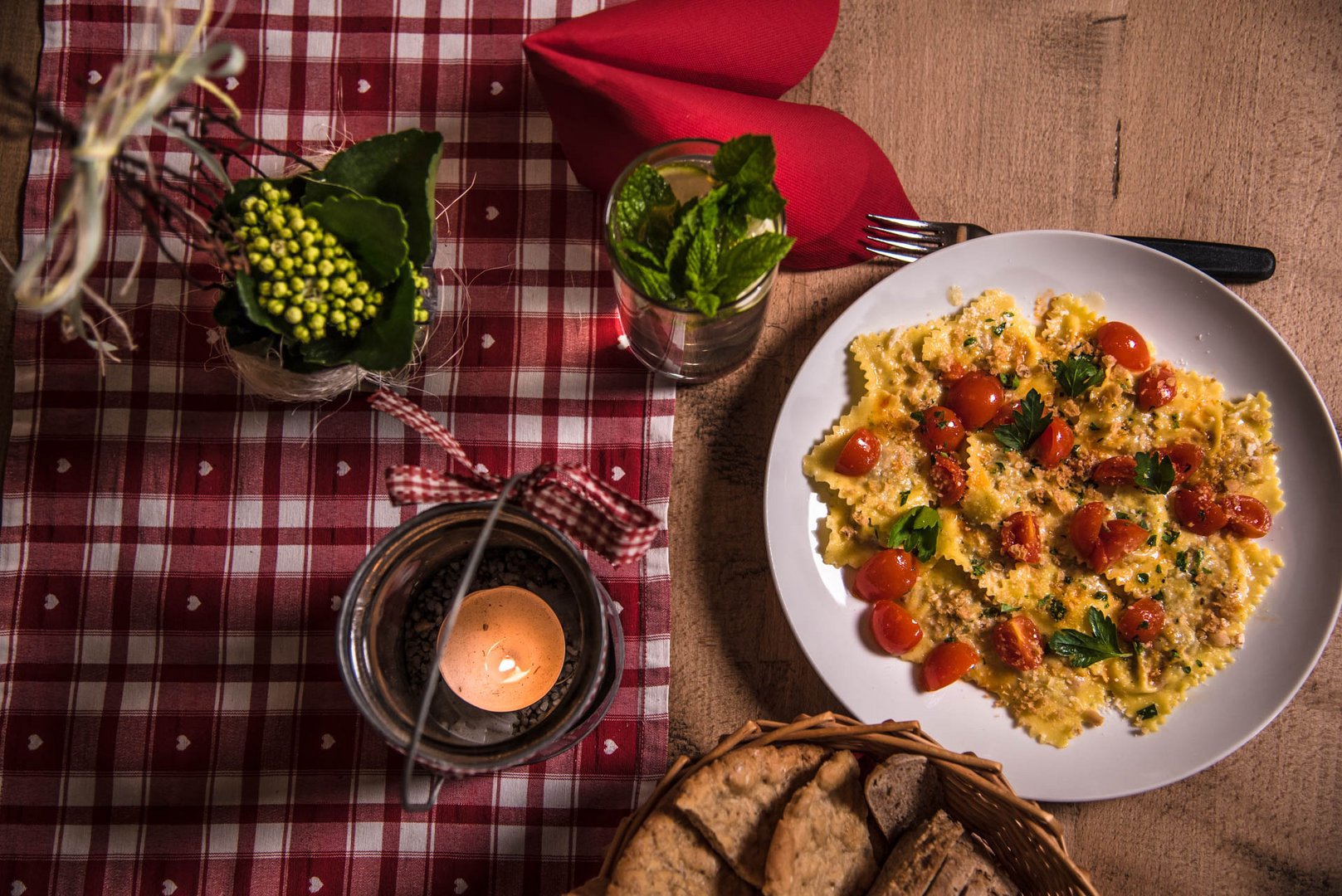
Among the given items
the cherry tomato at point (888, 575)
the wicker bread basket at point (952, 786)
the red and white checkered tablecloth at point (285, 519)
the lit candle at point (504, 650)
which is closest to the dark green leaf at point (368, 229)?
the red and white checkered tablecloth at point (285, 519)

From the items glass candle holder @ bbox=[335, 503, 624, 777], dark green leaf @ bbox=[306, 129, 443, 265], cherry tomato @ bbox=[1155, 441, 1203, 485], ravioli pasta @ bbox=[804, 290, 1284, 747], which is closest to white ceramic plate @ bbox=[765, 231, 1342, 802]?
ravioli pasta @ bbox=[804, 290, 1284, 747]

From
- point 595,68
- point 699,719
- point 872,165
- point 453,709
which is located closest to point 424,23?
point 595,68

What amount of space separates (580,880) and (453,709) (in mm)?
766

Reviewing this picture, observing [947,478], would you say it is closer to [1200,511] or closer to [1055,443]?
[1055,443]

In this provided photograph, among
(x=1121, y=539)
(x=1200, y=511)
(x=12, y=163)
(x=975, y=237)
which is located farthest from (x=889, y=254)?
(x=12, y=163)

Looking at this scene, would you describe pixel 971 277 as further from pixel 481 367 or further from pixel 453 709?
pixel 453 709

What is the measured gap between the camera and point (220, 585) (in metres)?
2.82

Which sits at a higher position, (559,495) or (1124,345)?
(1124,345)

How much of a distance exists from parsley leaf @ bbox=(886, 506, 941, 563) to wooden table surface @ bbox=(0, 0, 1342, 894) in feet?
1.49

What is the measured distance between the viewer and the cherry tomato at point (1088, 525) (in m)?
2.82

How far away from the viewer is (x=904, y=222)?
292 cm

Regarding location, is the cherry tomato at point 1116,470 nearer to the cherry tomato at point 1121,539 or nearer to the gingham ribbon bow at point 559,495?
the cherry tomato at point 1121,539

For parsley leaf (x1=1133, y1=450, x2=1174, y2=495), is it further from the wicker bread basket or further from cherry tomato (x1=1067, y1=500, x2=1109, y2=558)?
the wicker bread basket

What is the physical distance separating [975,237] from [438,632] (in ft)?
6.73
